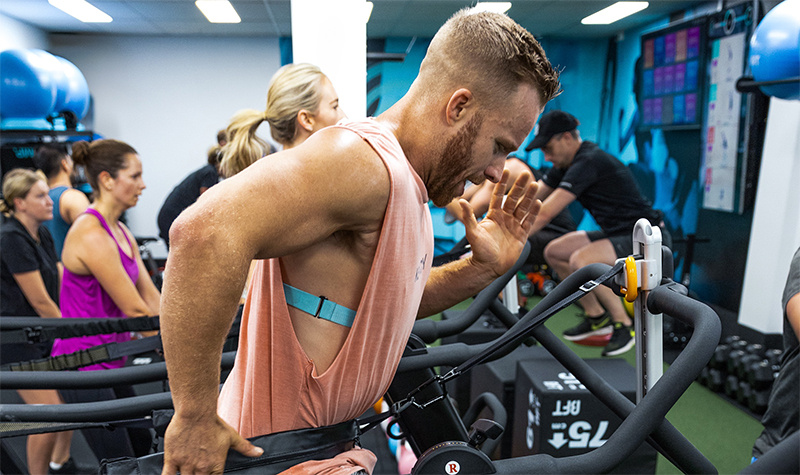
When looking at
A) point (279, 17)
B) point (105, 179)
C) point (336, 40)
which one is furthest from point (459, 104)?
point (279, 17)

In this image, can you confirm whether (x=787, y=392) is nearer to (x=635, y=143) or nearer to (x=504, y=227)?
(x=504, y=227)

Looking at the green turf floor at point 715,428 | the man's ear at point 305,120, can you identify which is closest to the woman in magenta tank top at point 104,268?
the man's ear at point 305,120

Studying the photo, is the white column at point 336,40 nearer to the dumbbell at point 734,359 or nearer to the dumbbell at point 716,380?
the dumbbell at point 734,359

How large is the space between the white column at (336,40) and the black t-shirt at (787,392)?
1.75 m

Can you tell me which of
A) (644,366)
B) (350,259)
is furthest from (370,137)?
(644,366)

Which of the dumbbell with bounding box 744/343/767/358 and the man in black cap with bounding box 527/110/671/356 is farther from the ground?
the man in black cap with bounding box 527/110/671/356

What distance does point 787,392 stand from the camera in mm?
1179

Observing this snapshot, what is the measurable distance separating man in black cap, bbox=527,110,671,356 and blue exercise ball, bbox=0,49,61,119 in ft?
13.8

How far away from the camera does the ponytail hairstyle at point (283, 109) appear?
6.88 feet

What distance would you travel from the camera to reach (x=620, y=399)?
3.94ft

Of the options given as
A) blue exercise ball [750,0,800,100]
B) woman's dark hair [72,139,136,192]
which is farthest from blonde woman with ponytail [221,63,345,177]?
blue exercise ball [750,0,800,100]

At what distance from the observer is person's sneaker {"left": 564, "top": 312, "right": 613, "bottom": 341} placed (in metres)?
4.33

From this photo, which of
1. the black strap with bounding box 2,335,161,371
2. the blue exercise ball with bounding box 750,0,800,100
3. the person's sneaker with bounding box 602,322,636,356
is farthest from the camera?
the person's sneaker with bounding box 602,322,636,356

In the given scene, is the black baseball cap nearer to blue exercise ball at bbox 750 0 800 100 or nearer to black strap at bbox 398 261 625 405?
blue exercise ball at bbox 750 0 800 100
